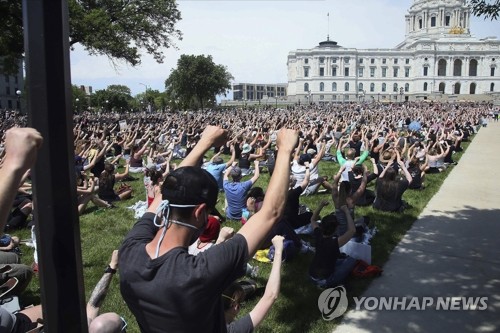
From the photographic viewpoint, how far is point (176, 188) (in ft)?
6.34

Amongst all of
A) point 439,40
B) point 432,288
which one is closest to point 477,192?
point 432,288

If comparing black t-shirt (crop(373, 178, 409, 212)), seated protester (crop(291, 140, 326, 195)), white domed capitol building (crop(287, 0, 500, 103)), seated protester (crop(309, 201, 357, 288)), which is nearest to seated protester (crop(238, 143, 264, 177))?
seated protester (crop(291, 140, 326, 195))

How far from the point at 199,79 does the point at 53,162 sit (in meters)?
83.7

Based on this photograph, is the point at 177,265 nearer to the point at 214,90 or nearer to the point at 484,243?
the point at 484,243

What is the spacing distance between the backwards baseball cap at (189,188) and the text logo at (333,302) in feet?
10.6

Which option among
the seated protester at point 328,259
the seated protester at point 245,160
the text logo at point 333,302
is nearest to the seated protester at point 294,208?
the seated protester at point 328,259

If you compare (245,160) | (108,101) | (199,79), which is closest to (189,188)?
(245,160)

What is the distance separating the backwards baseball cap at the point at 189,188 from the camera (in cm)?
192

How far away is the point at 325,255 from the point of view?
202 inches

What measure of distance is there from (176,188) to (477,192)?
10.7 m

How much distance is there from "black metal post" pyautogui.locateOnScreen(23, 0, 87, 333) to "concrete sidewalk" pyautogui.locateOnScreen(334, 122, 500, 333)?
3.69 meters

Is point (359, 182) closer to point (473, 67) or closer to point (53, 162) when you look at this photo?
point (53, 162)

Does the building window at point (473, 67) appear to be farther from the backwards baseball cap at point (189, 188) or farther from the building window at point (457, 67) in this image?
the backwards baseball cap at point (189, 188)

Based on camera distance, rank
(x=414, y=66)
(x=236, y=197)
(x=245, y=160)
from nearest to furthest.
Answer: (x=236, y=197) < (x=245, y=160) < (x=414, y=66)
